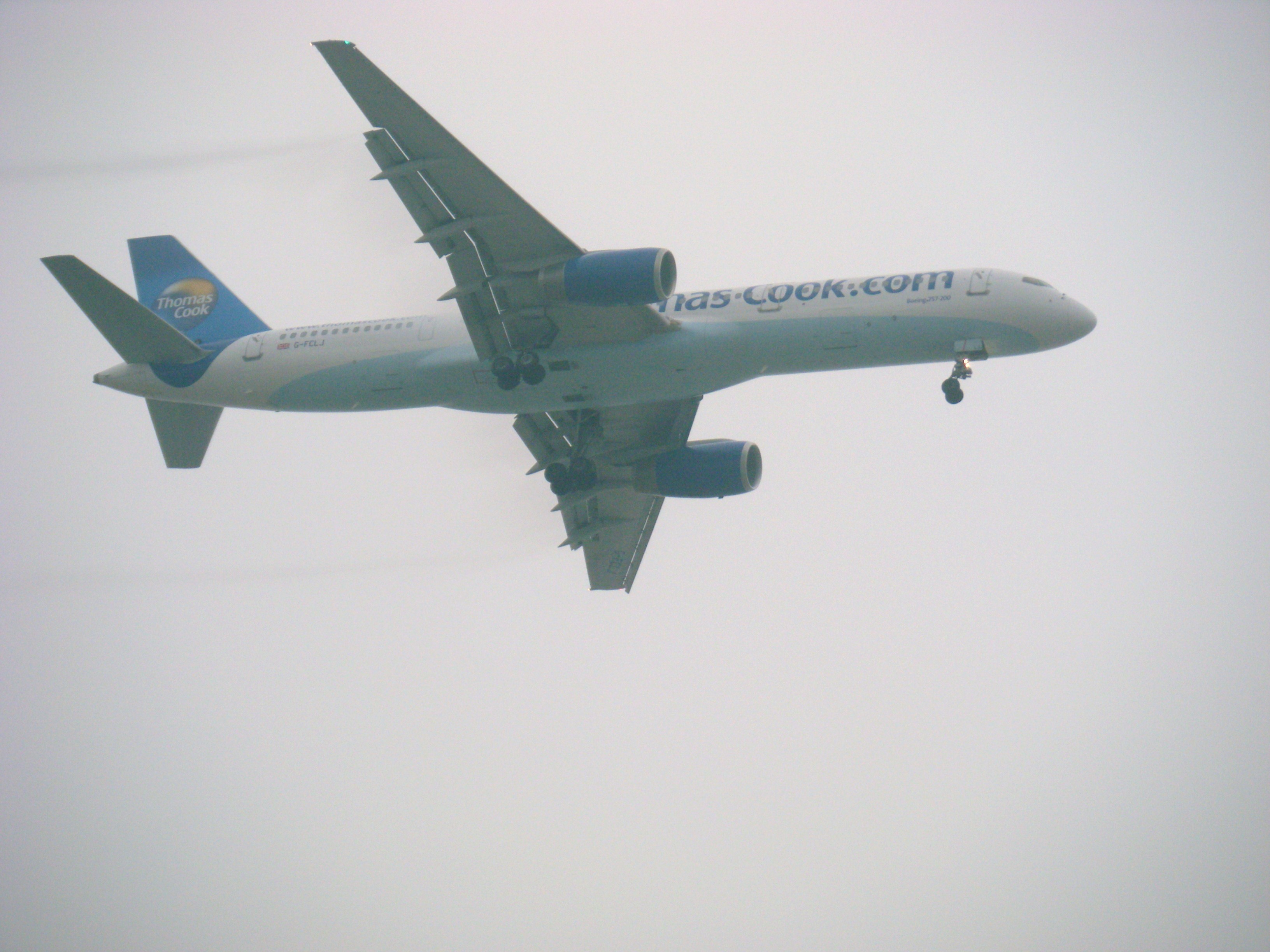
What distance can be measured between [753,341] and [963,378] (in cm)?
506

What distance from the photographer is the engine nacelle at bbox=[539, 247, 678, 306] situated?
99.4 feet

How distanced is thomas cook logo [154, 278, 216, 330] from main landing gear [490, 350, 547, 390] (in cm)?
1013

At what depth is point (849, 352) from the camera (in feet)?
104

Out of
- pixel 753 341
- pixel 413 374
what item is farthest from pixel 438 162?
pixel 753 341

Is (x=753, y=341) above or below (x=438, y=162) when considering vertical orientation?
below

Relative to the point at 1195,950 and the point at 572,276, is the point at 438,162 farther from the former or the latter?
the point at 1195,950

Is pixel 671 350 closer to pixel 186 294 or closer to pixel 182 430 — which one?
pixel 182 430

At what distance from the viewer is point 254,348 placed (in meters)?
35.9

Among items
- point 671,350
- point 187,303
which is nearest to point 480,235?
point 671,350

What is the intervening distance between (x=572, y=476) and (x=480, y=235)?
906cm

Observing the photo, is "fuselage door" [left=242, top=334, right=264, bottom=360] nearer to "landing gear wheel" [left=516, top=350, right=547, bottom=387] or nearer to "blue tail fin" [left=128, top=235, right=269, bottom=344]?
"blue tail fin" [left=128, top=235, right=269, bottom=344]

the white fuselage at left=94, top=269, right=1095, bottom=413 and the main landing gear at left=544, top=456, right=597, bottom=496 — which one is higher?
the white fuselage at left=94, top=269, right=1095, bottom=413

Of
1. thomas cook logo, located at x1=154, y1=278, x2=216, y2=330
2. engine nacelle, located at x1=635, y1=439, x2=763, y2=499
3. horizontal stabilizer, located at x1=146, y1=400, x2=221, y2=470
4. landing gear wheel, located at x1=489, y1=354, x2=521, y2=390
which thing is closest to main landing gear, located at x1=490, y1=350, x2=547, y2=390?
landing gear wheel, located at x1=489, y1=354, x2=521, y2=390

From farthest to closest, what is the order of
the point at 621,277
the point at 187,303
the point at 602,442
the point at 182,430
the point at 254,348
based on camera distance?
the point at 602,442, the point at 187,303, the point at 182,430, the point at 254,348, the point at 621,277
